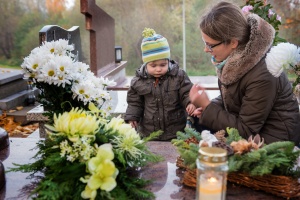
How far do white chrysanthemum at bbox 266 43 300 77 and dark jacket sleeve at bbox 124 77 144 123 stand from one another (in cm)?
119

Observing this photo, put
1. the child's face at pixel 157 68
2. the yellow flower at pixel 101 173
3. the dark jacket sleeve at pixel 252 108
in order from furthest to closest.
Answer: the child's face at pixel 157 68 → the dark jacket sleeve at pixel 252 108 → the yellow flower at pixel 101 173

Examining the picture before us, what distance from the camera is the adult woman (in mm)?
1880

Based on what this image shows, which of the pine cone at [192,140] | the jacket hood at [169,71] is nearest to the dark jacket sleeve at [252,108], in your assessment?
the pine cone at [192,140]

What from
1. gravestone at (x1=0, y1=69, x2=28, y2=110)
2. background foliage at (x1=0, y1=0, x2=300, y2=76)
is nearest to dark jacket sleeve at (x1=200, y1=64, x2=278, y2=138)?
Answer: gravestone at (x1=0, y1=69, x2=28, y2=110)

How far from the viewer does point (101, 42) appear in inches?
194

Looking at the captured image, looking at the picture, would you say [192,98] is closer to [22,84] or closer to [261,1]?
[261,1]

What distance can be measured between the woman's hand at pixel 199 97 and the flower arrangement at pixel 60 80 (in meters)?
0.52

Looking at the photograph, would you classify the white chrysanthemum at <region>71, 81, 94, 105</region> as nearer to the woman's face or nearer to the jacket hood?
the woman's face

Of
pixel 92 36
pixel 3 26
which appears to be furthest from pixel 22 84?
pixel 3 26

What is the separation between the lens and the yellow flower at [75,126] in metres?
1.33

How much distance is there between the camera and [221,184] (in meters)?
1.12

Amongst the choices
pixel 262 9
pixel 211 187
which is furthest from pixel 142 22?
pixel 211 187

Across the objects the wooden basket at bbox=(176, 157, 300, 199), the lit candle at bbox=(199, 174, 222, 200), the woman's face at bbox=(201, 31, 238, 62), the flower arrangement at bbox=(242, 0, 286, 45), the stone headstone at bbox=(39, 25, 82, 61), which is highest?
the flower arrangement at bbox=(242, 0, 286, 45)

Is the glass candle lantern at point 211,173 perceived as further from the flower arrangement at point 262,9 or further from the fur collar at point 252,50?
the flower arrangement at point 262,9
